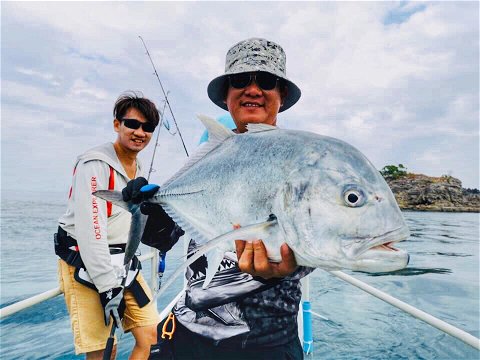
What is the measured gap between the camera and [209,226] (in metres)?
1.34

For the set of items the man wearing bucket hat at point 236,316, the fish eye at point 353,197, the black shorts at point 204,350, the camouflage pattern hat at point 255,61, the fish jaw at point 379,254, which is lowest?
the black shorts at point 204,350

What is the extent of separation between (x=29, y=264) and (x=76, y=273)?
11927 millimetres

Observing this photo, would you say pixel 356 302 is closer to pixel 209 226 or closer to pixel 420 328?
pixel 420 328

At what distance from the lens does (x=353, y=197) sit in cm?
104

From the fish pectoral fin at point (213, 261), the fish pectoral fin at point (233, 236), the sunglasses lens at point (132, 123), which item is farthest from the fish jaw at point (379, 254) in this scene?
the sunglasses lens at point (132, 123)

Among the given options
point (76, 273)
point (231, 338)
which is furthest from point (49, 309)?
point (231, 338)

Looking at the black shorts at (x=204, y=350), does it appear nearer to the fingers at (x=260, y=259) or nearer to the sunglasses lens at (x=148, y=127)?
the fingers at (x=260, y=259)

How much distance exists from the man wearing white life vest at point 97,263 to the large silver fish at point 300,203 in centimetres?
161

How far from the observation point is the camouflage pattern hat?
1.88m

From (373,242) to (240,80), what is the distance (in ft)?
4.37

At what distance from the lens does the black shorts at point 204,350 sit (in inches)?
59.9

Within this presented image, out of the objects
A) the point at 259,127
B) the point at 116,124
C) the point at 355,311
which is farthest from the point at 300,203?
the point at 355,311

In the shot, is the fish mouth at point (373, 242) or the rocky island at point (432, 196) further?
the rocky island at point (432, 196)

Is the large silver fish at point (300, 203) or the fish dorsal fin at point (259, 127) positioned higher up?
the fish dorsal fin at point (259, 127)
